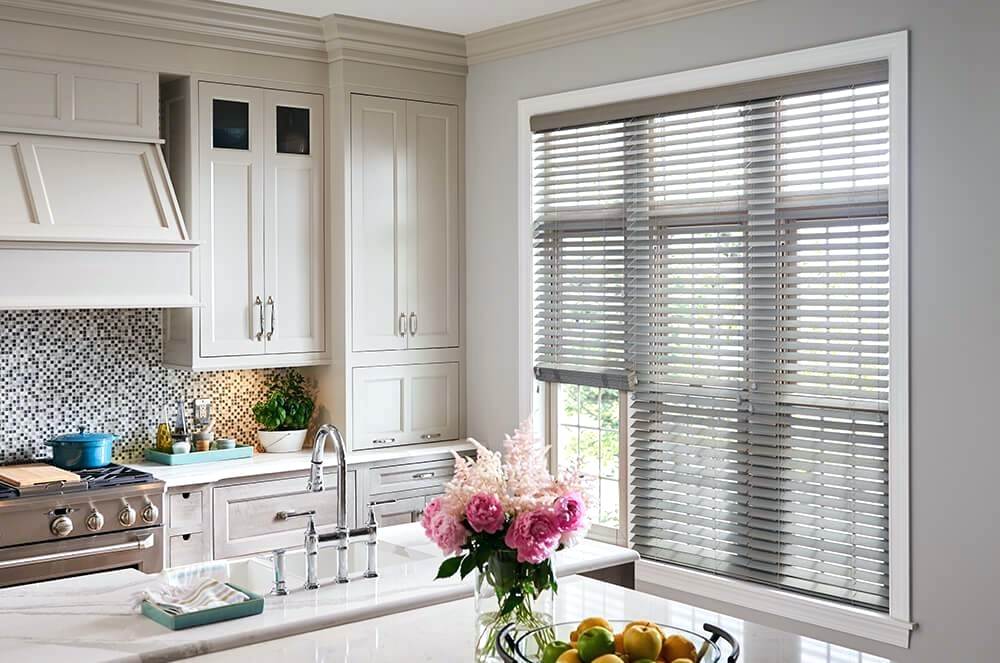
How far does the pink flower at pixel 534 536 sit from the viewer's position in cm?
181

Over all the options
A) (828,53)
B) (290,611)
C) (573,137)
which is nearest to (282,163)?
(573,137)

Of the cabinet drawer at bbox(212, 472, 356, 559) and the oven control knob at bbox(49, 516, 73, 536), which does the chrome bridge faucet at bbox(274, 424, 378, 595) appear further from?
the cabinet drawer at bbox(212, 472, 356, 559)

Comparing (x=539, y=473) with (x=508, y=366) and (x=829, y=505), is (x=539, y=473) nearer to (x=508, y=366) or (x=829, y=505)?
(x=829, y=505)

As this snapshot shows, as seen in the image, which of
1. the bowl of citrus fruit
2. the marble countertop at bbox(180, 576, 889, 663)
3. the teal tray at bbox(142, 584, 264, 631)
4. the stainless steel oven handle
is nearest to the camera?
the bowl of citrus fruit

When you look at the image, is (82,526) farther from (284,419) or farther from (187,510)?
(284,419)

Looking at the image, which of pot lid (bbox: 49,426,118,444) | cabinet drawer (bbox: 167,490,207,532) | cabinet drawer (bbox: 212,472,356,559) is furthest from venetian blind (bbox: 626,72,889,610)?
pot lid (bbox: 49,426,118,444)

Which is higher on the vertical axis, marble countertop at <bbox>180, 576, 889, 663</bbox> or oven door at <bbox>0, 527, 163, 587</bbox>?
marble countertop at <bbox>180, 576, 889, 663</bbox>

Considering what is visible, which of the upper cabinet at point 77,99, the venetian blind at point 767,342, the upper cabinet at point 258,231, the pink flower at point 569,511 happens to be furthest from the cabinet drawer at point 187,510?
the pink flower at point 569,511

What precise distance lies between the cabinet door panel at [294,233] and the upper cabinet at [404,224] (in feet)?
0.54

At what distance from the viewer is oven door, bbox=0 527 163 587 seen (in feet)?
11.6

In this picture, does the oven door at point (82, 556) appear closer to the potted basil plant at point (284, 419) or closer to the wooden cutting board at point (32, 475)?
the wooden cutting board at point (32, 475)

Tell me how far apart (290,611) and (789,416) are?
202cm

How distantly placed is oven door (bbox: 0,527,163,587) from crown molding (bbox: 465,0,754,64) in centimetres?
246

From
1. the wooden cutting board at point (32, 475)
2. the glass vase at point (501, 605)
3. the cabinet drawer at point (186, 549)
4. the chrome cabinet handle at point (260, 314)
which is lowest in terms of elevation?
the cabinet drawer at point (186, 549)
